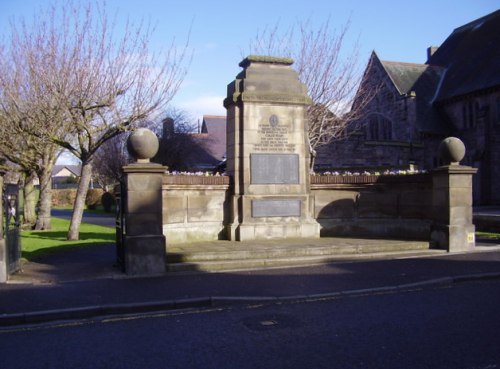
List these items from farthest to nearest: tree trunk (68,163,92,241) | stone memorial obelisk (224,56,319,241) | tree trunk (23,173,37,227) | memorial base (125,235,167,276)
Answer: tree trunk (23,173,37,227)
tree trunk (68,163,92,241)
stone memorial obelisk (224,56,319,241)
memorial base (125,235,167,276)

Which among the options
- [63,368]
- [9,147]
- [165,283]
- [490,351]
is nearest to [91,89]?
[9,147]

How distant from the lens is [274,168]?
12.3 m

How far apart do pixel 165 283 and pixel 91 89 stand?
32.6ft

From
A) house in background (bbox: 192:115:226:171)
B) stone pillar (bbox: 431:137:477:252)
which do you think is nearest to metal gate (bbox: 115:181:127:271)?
stone pillar (bbox: 431:137:477:252)

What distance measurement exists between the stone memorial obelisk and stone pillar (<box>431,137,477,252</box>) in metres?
2.98

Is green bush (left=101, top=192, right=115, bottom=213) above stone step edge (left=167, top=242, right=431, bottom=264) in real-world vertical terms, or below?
above

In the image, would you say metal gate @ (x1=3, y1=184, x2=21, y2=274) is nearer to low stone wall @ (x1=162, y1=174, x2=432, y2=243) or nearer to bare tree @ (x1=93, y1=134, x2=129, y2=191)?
low stone wall @ (x1=162, y1=174, x2=432, y2=243)

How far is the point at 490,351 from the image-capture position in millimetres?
4938

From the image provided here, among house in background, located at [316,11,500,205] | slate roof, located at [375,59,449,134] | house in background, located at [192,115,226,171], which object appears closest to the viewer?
house in background, located at [316,11,500,205]

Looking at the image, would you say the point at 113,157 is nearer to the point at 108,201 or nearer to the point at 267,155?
the point at 108,201

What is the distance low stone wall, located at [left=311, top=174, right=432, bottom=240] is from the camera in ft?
42.8

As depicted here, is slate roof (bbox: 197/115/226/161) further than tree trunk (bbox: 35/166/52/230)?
Yes

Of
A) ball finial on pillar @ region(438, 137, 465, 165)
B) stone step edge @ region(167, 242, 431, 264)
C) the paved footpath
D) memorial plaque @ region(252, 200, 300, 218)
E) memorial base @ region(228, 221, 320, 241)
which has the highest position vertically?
ball finial on pillar @ region(438, 137, 465, 165)

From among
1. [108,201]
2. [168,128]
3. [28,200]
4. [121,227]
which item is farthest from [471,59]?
[121,227]
